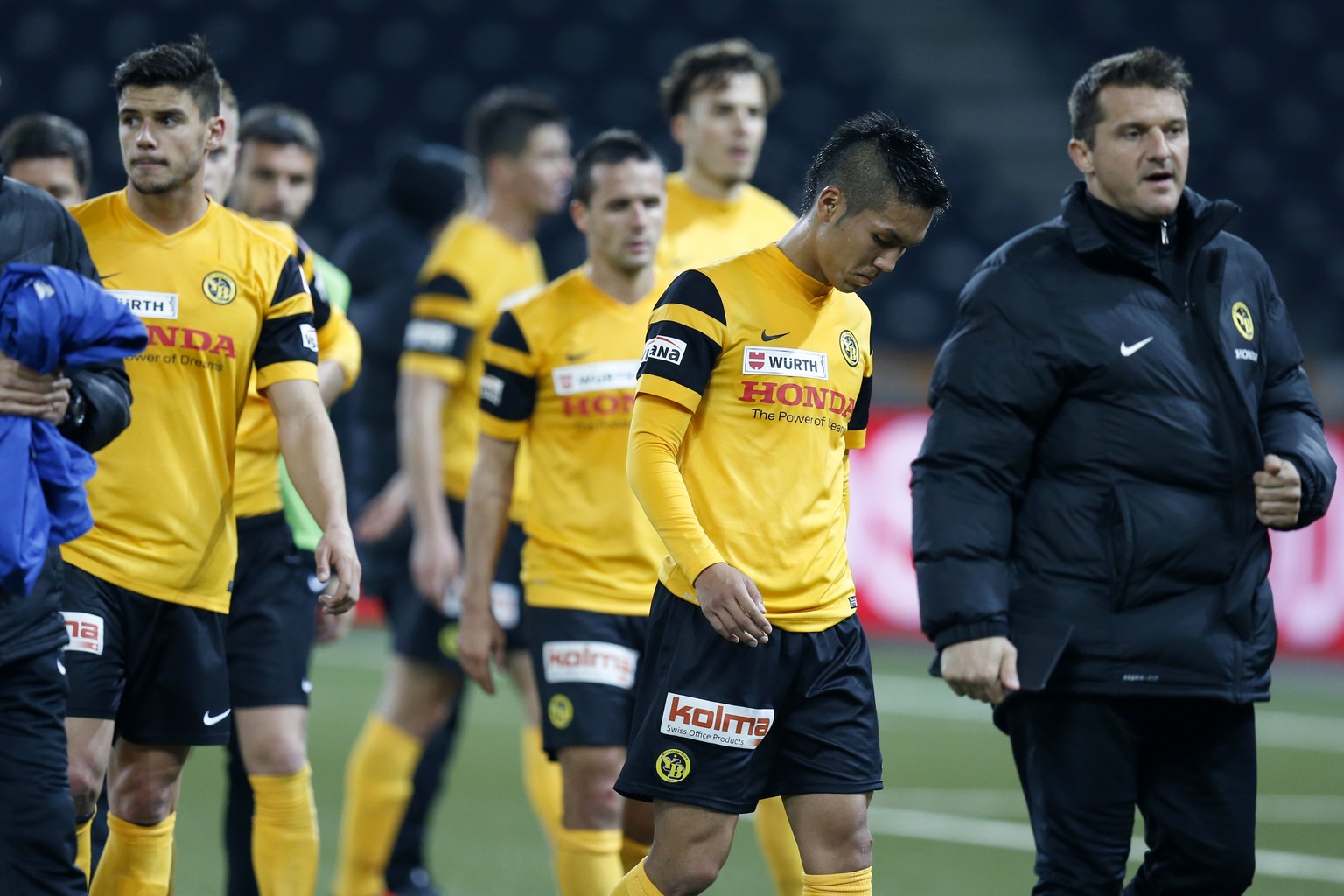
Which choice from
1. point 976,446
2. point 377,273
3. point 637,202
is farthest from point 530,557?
point 377,273

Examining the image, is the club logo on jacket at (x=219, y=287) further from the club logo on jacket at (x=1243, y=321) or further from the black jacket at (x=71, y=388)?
the club logo on jacket at (x=1243, y=321)

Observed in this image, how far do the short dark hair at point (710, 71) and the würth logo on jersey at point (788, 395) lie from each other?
1.92 metres

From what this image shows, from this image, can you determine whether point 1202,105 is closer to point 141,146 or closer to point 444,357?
point 444,357

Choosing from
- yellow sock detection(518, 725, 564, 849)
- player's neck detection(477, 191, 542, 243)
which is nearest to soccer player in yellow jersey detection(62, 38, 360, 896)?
yellow sock detection(518, 725, 564, 849)

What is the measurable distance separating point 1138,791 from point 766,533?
1.03 metres

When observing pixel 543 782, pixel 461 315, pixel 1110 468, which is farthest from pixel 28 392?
pixel 461 315

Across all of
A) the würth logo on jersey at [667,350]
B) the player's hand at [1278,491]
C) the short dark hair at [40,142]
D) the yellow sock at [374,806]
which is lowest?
the yellow sock at [374,806]

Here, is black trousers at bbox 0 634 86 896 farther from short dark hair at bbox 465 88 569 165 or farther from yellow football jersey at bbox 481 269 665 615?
short dark hair at bbox 465 88 569 165

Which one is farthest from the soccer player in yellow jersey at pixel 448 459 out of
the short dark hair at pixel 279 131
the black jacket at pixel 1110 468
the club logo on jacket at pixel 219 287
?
the black jacket at pixel 1110 468

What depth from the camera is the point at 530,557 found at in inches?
189

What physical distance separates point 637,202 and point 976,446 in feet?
4.48

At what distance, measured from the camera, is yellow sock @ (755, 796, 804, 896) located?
4859 millimetres

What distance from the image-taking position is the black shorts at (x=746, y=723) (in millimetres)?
3641

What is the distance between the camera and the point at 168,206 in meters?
4.03
